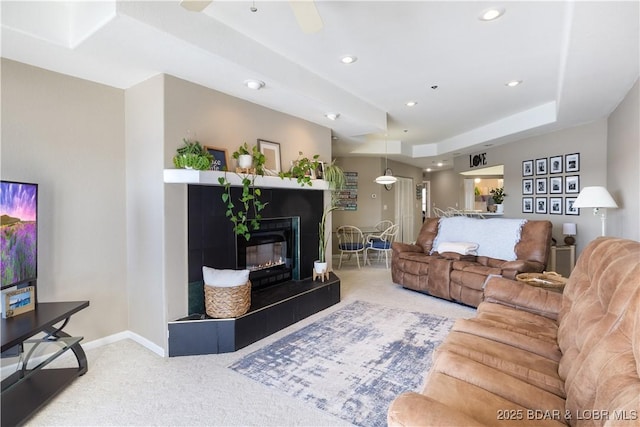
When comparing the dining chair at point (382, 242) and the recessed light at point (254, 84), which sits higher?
the recessed light at point (254, 84)

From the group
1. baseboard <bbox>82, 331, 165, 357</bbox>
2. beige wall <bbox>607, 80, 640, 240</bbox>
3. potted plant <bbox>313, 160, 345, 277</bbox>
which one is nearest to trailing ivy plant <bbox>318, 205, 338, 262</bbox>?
potted plant <bbox>313, 160, 345, 277</bbox>

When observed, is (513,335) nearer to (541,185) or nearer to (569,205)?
(569,205)

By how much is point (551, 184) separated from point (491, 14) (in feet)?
13.5

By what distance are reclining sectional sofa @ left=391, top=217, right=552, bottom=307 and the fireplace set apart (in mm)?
1696

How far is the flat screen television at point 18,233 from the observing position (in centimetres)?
205

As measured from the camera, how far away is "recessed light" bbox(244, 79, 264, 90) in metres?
2.88

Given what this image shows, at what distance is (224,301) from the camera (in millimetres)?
2734

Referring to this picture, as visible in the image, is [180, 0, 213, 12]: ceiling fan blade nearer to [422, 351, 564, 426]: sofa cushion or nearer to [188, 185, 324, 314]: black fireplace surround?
[188, 185, 324, 314]: black fireplace surround

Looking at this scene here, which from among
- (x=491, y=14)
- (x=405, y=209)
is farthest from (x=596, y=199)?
(x=405, y=209)

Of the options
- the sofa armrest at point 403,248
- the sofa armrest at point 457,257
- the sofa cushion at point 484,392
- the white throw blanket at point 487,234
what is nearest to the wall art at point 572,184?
the white throw blanket at point 487,234

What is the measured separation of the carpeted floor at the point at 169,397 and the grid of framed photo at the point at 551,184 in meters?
→ 5.18

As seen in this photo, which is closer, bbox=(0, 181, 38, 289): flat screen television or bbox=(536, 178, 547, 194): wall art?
bbox=(0, 181, 38, 289): flat screen television

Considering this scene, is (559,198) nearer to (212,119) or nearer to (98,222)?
(212,119)

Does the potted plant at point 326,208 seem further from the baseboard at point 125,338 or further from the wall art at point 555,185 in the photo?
the wall art at point 555,185
